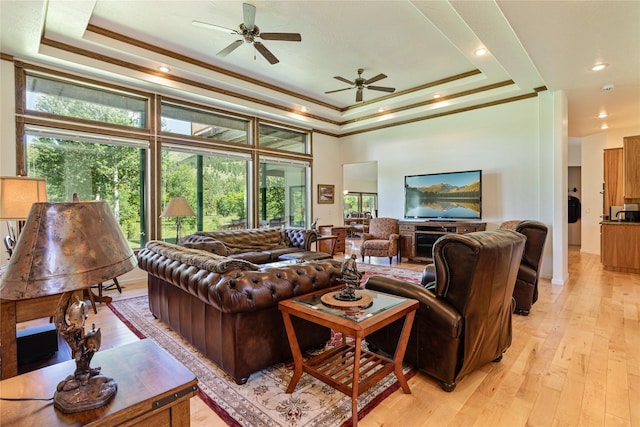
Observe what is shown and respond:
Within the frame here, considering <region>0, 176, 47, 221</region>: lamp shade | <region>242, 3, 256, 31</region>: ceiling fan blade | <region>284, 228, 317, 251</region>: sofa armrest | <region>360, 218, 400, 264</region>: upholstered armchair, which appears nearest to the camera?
<region>0, 176, 47, 221</region>: lamp shade

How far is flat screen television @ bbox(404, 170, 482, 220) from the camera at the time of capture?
20.4 ft

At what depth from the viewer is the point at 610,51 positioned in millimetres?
3568

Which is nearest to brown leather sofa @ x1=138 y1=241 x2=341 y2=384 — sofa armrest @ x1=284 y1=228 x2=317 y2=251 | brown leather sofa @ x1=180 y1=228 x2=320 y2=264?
brown leather sofa @ x1=180 y1=228 x2=320 y2=264

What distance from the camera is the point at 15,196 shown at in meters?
2.38

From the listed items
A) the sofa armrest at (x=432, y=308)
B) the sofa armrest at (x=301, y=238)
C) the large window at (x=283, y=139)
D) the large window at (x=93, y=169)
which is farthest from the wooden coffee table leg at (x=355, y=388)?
the large window at (x=283, y=139)

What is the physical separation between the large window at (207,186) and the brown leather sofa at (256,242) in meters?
0.95

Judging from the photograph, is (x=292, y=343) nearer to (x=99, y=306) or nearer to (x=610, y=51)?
(x=99, y=306)

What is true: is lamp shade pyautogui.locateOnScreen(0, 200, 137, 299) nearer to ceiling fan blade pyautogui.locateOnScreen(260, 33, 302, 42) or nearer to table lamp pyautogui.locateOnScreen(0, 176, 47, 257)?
table lamp pyautogui.locateOnScreen(0, 176, 47, 257)

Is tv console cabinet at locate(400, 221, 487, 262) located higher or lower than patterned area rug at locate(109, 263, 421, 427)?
higher

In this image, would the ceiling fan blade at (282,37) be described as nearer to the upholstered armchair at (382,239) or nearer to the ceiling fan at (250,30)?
the ceiling fan at (250,30)

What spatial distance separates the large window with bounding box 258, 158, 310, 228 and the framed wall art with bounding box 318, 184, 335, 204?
391 mm

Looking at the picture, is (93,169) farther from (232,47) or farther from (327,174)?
(327,174)

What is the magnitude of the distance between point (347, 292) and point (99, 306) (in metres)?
3.55

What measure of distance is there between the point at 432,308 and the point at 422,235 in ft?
15.6
